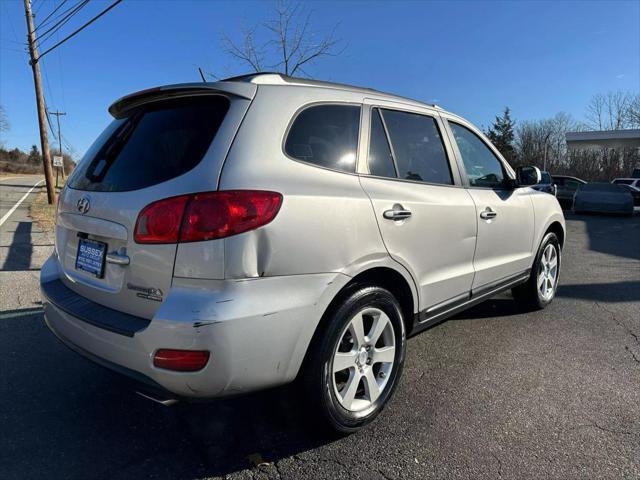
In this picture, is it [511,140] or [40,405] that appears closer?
[40,405]

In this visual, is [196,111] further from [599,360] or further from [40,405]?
[599,360]

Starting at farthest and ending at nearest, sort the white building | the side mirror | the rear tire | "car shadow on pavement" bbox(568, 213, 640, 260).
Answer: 1. the white building
2. "car shadow on pavement" bbox(568, 213, 640, 260)
3. the rear tire
4. the side mirror

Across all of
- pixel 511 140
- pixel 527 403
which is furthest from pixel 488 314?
pixel 511 140

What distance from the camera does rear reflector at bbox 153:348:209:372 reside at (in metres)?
1.96

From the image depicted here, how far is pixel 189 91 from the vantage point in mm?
2391

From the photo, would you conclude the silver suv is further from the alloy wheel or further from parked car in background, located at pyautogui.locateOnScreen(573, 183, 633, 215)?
parked car in background, located at pyautogui.locateOnScreen(573, 183, 633, 215)

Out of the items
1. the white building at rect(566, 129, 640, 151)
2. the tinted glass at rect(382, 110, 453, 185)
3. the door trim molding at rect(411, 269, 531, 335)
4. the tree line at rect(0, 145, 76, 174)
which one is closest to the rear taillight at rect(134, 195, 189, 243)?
the tinted glass at rect(382, 110, 453, 185)

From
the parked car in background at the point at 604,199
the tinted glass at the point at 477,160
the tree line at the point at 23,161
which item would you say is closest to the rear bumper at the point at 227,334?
the tinted glass at the point at 477,160

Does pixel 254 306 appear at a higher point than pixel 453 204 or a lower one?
lower

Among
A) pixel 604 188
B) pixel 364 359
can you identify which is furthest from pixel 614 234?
pixel 364 359

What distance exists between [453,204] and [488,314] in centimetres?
207

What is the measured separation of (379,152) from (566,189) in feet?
77.7

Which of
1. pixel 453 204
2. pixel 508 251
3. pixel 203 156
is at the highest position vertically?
pixel 203 156

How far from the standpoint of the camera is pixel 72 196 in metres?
2.72
